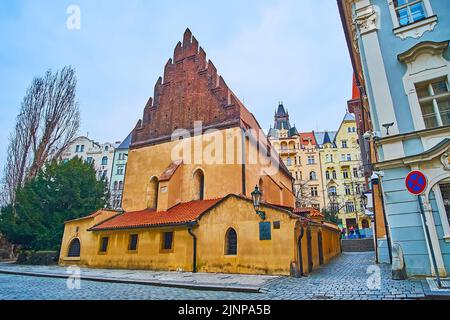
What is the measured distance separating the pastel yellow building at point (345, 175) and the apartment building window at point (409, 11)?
134 feet

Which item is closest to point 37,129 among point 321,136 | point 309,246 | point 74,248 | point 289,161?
point 74,248

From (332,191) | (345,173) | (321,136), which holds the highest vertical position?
(321,136)

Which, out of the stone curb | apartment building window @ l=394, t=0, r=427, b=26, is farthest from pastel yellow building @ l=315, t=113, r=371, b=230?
the stone curb

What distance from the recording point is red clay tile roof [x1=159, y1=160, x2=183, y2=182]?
650 inches

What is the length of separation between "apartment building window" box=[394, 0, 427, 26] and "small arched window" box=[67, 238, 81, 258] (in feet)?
67.4

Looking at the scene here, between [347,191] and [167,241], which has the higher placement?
[347,191]

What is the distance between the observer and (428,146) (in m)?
8.52

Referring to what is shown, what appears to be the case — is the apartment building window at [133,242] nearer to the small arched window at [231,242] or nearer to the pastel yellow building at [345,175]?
the small arched window at [231,242]

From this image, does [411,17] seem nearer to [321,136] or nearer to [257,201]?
[257,201]

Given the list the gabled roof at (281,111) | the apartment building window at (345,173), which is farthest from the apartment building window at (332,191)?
the gabled roof at (281,111)

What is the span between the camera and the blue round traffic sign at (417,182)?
6164 millimetres

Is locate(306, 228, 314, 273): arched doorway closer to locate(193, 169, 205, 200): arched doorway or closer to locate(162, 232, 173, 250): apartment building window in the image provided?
locate(162, 232, 173, 250): apartment building window

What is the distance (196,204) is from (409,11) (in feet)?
42.5

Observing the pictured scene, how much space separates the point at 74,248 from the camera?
1777cm
